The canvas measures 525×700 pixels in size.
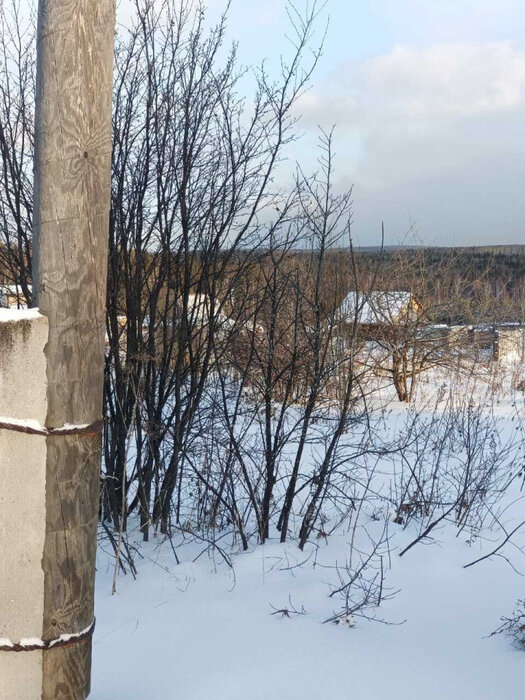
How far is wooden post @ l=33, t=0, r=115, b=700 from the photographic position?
210cm

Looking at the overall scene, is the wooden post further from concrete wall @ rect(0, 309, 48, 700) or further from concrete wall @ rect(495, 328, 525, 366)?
concrete wall @ rect(495, 328, 525, 366)

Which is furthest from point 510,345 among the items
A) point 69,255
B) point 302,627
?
point 69,255

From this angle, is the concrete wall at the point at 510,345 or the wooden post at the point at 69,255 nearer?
the wooden post at the point at 69,255

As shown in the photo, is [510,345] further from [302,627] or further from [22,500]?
[22,500]

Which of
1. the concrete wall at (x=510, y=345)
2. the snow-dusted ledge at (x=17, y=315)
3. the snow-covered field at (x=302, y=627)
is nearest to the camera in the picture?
the snow-dusted ledge at (x=17, y=315)

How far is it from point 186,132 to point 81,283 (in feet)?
8.38

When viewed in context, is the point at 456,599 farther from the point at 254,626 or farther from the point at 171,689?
the point at 171,689

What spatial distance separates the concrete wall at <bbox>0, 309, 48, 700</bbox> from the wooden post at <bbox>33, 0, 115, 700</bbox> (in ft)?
0.09

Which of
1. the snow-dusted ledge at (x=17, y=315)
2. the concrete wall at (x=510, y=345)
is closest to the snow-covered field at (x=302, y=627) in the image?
the snow-dusted ledge at (x=17, y=315)

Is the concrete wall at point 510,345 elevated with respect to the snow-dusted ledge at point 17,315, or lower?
lower

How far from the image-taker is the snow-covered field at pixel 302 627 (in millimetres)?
2881

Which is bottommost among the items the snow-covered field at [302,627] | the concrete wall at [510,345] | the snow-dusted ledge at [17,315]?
the snow-covered field at [302,627]

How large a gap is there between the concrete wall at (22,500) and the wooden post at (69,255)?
28mm

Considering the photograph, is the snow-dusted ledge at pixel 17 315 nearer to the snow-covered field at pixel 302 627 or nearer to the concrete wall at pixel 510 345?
the snow-covered field at pixel 302 627
